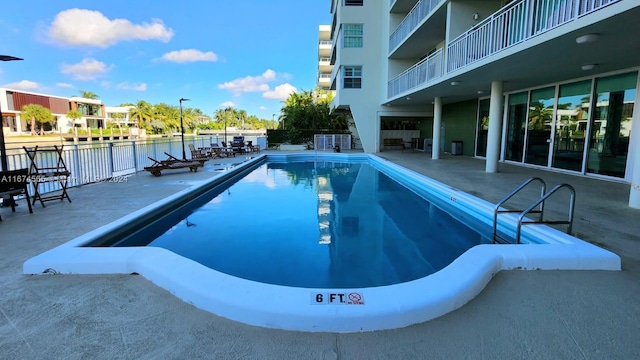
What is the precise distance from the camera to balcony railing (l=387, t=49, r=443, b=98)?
10.7 meters

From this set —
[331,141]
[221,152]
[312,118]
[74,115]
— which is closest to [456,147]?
[331,141]

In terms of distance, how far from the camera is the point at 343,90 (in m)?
19.0

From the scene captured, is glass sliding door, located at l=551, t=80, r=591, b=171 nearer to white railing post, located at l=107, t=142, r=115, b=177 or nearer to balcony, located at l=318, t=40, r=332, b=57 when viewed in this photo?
white railing post, located at l=107, t=142, r=115, b=177

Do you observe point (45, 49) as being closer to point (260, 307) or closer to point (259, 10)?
point (259, 10)

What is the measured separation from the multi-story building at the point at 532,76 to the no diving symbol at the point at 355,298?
4920 millimetres

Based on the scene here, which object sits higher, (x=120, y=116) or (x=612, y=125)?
(x=120, y=116)

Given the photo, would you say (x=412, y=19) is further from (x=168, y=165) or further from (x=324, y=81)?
(x=324, y=81)

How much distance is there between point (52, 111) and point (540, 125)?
2303 inches

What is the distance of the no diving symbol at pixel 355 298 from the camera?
2.48 meters

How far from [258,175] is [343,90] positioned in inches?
341

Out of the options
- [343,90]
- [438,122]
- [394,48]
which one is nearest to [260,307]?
[438,122]

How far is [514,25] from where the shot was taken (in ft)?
22.2

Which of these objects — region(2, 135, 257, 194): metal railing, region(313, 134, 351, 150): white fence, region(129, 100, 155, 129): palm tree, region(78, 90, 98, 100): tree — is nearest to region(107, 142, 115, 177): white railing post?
region(2, 135, 257, 194): metal railing

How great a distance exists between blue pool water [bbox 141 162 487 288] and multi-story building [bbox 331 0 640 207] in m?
3.52
